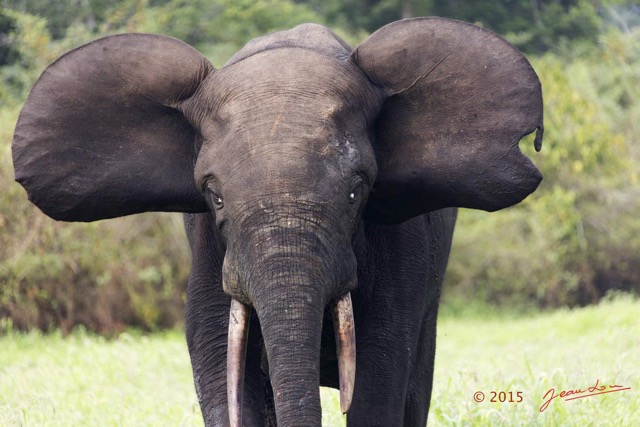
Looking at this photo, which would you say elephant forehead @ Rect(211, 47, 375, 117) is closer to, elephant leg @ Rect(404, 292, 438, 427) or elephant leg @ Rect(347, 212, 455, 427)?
elephant leg @ Rect(347, 212, 455, 427)

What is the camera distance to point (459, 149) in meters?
4.98

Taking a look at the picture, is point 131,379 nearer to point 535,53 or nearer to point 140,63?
point 140,63

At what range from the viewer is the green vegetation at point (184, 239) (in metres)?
17.5

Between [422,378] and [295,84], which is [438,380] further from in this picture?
[295,84]

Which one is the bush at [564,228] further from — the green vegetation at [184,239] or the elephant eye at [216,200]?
the elephant eye at [216,200]

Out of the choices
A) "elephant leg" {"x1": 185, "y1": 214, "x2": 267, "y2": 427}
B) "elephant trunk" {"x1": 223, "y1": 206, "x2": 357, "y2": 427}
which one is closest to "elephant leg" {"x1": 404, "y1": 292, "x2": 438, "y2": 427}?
"elephant leg" {"x1": 185, "y1": 214, "x2": 267, "y2": 427}

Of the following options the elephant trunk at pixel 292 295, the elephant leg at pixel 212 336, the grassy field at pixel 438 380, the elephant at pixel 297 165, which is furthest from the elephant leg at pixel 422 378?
the elephant trunk at pixel 292 295

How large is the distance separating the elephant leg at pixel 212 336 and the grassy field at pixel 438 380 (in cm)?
193

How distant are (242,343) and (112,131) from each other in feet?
3.59

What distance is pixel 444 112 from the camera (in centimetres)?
505

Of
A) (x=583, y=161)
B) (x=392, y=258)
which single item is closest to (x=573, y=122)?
(x=583, y=161)

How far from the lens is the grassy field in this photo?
7.33 m

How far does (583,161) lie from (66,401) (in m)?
16.3
